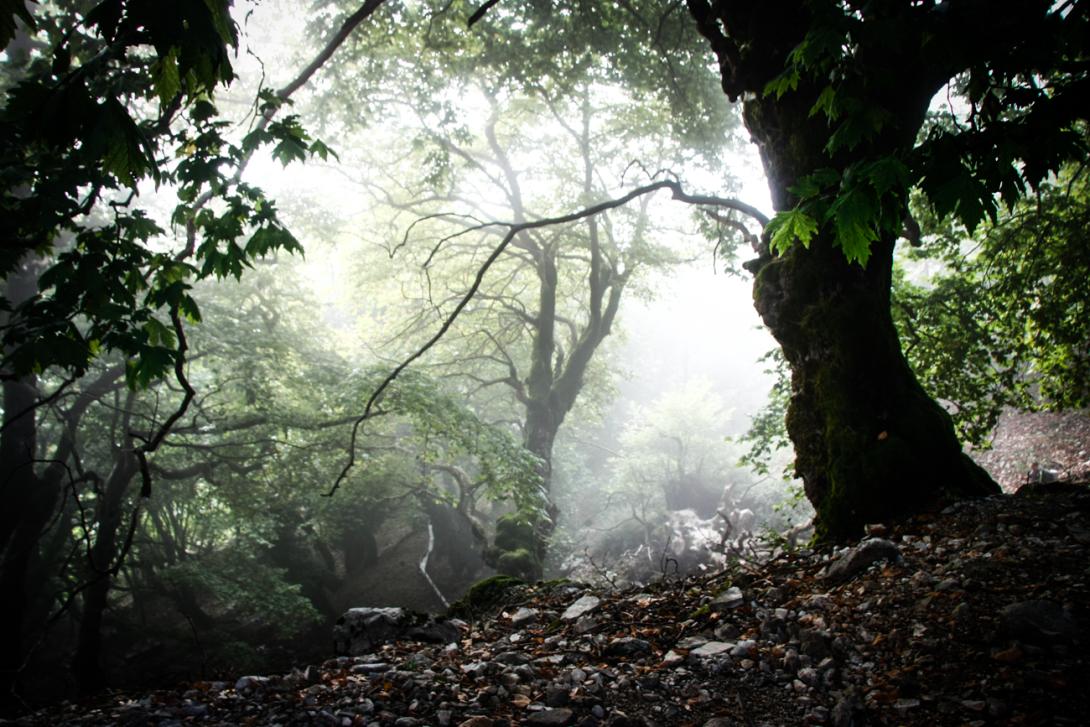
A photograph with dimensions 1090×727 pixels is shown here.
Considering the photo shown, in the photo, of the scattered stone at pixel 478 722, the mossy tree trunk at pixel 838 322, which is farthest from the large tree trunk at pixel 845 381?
the scattered stone at pixel 478 722

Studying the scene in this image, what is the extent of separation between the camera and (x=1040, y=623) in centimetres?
192

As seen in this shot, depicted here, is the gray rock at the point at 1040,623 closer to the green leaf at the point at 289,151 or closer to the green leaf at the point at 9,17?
the green leaf at the point at 9,17

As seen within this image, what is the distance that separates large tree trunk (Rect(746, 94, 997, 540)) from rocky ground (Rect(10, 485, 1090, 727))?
307 millimetres

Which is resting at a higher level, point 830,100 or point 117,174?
point 830,100

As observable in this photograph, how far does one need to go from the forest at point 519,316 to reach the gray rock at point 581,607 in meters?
0.05

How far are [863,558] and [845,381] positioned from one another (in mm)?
1292

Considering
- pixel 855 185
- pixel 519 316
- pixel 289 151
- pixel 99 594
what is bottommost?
pixel 99 594

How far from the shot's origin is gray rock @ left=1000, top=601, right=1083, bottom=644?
6.09 feet

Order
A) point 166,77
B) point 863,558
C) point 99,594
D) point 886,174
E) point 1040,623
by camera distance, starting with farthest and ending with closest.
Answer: point 99,594 < point 863,558 < point 1040,623 < point 886,174 < point 166,77

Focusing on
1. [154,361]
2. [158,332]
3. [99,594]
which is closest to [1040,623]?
[154,361]

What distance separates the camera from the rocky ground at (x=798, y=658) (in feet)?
5.97

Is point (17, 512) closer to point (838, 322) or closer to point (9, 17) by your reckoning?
point (9, 17)

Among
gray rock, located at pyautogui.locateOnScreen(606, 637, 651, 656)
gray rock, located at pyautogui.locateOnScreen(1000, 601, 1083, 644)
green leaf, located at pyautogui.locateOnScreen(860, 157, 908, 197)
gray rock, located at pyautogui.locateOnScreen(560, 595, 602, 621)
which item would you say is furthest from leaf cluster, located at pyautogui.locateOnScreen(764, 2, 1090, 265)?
gray rock, located at pyautogui.locateOnScreen(560, 595, 602, 621)

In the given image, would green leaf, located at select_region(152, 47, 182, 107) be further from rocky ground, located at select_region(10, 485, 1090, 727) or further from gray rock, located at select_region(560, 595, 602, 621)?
gray rock, located at select_region(560, 595, 602, 621)
